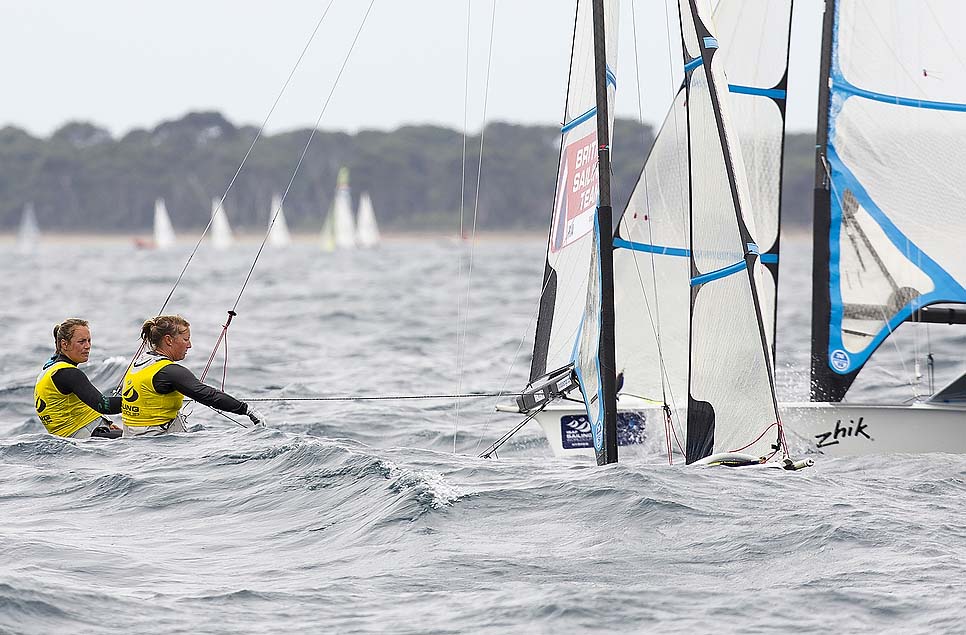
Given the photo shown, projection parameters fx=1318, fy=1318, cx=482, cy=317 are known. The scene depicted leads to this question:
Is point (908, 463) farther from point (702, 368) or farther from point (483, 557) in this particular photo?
point (483, 557)

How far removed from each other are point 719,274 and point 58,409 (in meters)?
3.90

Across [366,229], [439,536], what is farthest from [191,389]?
[366,229]

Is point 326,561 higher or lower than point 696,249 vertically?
lower

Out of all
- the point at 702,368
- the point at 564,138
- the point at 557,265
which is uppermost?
the point at 564,138

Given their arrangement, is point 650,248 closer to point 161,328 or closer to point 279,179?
point 161,328

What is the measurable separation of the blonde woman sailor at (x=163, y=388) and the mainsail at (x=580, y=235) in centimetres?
172

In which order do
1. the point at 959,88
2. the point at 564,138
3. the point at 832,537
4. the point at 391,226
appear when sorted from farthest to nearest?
the point at 391,226
the point at 959,88
the point at 564,138
the point at 832,537

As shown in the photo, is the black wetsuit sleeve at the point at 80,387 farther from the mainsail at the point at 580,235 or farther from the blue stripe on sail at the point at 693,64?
the blue stripe on sail at the point at 693,64

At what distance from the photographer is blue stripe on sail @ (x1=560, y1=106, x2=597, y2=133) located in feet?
22.5

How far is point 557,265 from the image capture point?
7312 mm

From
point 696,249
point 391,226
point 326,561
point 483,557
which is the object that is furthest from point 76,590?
point 391,226

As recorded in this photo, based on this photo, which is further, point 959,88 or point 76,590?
point 959,88

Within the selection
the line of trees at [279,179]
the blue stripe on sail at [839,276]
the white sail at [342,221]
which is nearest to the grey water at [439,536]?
the blue stripe on sail at [839,276]

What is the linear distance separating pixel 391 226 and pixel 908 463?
3726 inches
